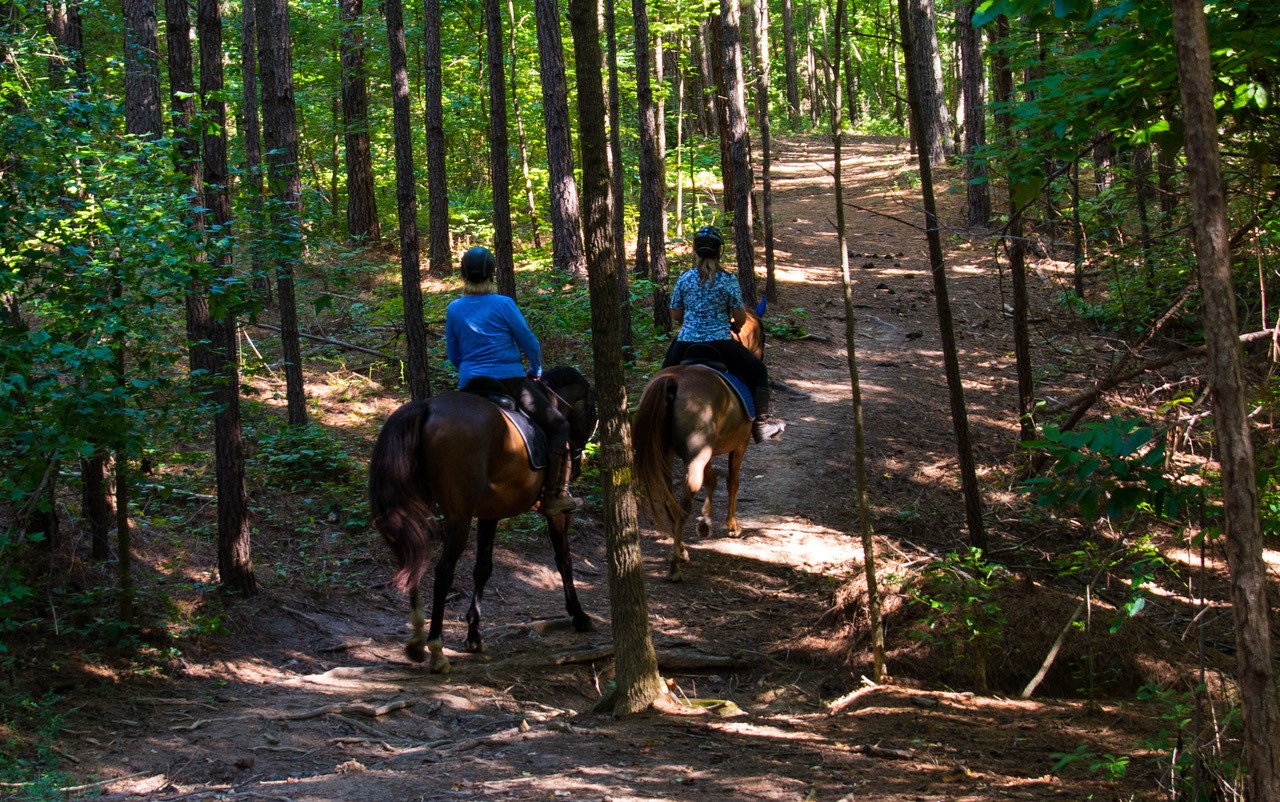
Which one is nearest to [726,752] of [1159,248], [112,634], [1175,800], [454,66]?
[1175,800]

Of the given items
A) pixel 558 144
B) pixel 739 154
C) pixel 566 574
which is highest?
pixel 558 144

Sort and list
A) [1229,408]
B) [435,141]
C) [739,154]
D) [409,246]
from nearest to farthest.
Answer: [1229,408] < [409,246] < [435,141] < [739,154]

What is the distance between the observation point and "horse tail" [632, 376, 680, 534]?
9.70 metres

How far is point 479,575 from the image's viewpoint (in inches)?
333

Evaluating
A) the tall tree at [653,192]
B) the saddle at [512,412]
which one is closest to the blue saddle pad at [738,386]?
the saddle at [512,412]

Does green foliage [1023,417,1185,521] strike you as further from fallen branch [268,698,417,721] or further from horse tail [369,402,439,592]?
horse tail [369,402,439,592]

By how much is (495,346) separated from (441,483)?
4.29 feet

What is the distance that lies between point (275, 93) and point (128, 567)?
694 centimetres

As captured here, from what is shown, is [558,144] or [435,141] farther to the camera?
→ [558,144]

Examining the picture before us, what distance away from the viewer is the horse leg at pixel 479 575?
319 inches

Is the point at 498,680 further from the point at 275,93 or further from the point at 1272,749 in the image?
the point at 275,93

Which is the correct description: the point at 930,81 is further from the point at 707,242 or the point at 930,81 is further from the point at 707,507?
the point at 707,507

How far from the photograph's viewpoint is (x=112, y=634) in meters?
7.05

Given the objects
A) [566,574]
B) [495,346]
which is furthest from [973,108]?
[566,574]
